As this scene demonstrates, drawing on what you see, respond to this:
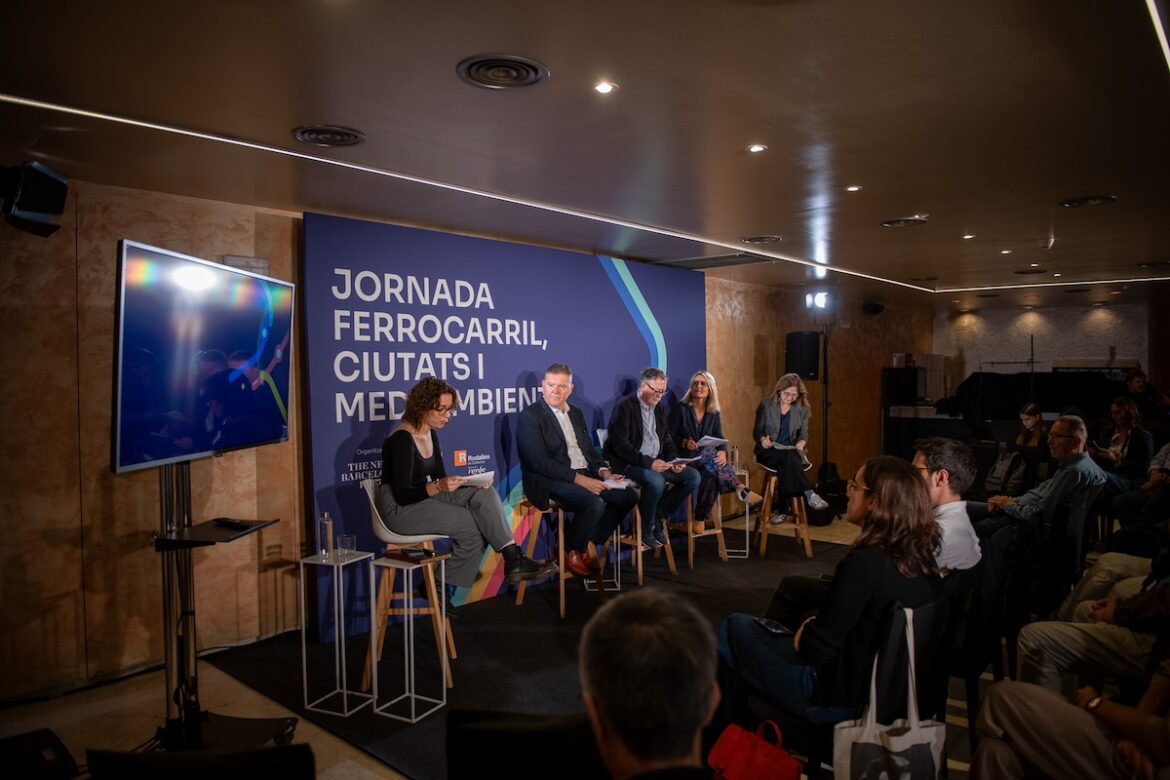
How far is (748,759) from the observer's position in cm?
237

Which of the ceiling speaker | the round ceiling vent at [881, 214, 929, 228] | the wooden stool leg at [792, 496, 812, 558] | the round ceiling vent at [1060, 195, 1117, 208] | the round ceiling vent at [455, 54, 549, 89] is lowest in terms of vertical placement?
the wooden stool leg at [792, 496, 812, 558]

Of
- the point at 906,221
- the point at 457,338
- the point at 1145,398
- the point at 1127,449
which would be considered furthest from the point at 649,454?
the point at 1145,398

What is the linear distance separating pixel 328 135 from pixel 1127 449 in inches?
277

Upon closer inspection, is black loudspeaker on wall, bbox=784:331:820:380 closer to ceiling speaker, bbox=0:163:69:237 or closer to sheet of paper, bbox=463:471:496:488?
sheet of paper, bbox=463:471:496:488

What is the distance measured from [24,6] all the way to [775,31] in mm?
2064

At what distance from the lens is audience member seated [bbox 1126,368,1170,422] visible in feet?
28.6

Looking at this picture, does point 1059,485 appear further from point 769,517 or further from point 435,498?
point 435,498

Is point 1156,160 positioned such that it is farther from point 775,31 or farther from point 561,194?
point 561,194

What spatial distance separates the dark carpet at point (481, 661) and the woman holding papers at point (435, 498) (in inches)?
18.0

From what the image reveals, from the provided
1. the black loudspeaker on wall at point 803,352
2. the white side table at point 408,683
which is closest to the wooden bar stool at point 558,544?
the white side table at point 408,683

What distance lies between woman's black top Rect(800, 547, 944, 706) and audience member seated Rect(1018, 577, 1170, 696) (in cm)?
104

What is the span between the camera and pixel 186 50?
7.72ft

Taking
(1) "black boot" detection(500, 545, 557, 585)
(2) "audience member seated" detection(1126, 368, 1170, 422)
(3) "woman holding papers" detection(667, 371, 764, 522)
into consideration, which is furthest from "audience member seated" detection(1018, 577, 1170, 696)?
(2) "audience member seated" detection(1126, 368, 1170, 422)

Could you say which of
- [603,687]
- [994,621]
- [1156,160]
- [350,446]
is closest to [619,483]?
[350,446]
